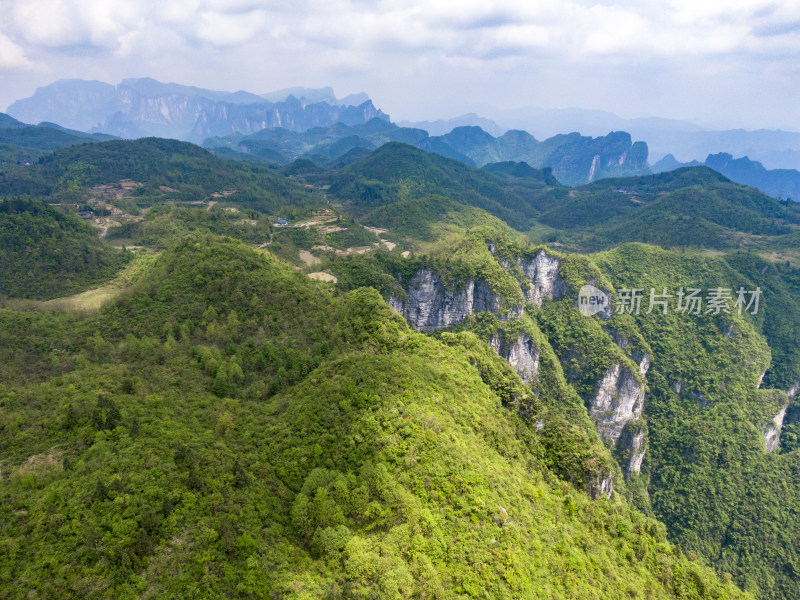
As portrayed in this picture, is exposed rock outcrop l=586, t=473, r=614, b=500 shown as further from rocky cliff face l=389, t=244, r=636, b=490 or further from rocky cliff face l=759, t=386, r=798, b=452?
rocky cliff face l=759, t=386, r=798, b=452

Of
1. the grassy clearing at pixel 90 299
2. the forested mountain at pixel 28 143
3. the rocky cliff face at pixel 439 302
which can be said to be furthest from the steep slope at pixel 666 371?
the forested mountain at pixel 28 143

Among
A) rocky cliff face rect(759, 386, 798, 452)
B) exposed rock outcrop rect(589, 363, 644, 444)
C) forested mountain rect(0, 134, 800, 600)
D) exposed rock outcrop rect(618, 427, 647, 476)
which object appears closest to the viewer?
forested mountain rect(0, 134, 800, 600)

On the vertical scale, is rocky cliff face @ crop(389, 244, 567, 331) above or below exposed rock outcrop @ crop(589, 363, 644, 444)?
above

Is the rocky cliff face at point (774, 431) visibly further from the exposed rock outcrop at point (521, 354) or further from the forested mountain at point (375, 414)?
the exposed rock outcrop at point (521, 354)

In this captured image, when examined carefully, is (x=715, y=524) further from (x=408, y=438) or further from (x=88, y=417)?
(x=88, y=417)

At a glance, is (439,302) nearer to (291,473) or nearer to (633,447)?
(633,447)

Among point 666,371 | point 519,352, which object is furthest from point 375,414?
point 666,371

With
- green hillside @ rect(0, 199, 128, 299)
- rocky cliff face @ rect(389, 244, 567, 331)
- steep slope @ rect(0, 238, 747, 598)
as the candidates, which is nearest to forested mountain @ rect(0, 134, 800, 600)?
steep slope @ rect(0, 238, 747, 598)

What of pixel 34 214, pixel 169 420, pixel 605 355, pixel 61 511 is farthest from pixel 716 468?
pixel 34 214
